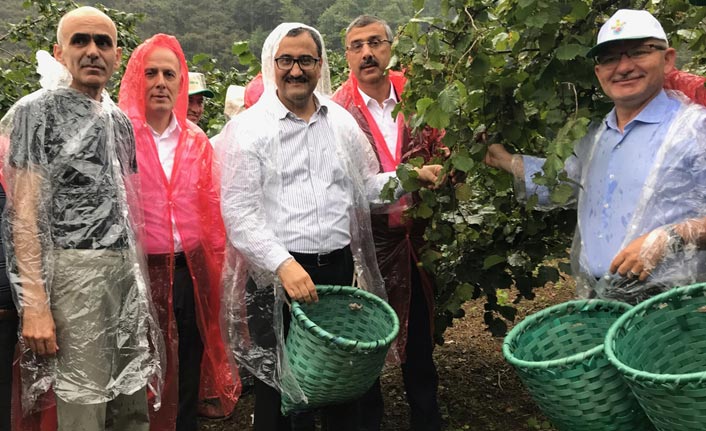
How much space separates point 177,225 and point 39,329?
2.34ft

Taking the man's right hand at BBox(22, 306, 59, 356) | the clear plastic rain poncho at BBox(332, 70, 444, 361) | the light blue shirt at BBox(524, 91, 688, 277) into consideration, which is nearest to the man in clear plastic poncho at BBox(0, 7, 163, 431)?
the man's right hand at BBox(22, 306, 59, 356)

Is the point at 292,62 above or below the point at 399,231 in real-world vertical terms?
above

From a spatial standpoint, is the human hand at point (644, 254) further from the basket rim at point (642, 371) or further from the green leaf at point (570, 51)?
the green leaf at point (570, 51)

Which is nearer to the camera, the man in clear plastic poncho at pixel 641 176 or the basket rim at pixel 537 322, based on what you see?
the basket rim at pixel 537 322

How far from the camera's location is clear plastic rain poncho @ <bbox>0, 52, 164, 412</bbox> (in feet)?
6.21

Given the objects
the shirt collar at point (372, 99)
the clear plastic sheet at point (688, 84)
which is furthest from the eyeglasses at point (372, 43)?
the clear plastic sheet at point (688, 84)

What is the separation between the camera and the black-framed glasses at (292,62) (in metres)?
2.04

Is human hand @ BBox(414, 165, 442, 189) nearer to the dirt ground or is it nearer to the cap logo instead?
the cap logo

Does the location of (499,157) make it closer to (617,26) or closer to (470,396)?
(617,26)

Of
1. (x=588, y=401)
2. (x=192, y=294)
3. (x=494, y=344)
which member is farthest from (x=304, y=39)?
(x=494, y=344)

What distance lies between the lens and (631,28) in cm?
169

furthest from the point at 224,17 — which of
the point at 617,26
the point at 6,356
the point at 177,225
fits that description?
the point at 617,26

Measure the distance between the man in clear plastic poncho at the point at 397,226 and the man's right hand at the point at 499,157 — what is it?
1.24 ft

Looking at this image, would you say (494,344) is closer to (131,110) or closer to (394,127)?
(394,127)
